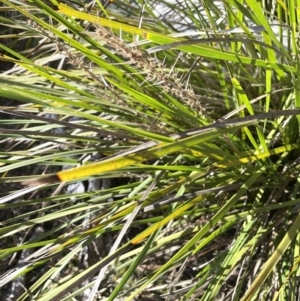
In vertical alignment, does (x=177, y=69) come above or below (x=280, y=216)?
above

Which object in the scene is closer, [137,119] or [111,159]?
[111,159]

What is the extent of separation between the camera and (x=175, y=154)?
101 centimetres

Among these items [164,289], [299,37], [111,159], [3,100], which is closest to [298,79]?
[299,37]

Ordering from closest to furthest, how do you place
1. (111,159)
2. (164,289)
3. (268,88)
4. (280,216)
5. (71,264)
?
(111,159)
(268,88)
(280,216)
(164,289)
(71,264)

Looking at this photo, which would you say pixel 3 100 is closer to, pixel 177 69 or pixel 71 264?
pixel 71 264

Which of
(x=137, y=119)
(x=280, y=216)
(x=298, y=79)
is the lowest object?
(x=280, y=216)

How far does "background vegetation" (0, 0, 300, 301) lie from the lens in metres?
0.73

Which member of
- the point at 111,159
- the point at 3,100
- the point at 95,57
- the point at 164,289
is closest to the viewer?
the point at 111,159

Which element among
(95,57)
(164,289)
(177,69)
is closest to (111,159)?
(95,57)

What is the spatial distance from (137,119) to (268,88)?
0.25 m

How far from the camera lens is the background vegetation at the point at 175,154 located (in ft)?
2.39

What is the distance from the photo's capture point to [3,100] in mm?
1493

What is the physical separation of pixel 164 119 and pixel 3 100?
724 mm

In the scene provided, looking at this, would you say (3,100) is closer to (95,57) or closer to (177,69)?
(177,69)
